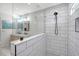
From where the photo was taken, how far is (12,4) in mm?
1272

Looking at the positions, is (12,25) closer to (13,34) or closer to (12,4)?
(13,34)

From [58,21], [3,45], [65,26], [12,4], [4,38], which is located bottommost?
[3,45]

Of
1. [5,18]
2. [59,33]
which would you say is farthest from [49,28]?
[5,18]

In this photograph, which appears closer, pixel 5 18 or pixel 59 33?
pixel 5 18

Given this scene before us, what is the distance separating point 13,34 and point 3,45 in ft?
0.80

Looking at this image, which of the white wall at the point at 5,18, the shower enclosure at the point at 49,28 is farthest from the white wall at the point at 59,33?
the white wall at the point at 5,18

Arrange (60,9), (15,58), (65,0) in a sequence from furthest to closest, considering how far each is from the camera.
A: (60,9)
(65,0)
(15,58)

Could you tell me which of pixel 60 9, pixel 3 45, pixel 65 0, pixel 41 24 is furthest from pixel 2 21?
pixel 60 9

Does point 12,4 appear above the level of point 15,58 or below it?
above

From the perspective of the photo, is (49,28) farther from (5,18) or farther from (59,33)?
(5,18)

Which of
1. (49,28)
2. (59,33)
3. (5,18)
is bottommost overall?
(59,33)

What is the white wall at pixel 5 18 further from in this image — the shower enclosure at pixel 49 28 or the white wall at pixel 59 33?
the white wall at pixel 59 33

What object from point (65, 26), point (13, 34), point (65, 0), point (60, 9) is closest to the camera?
point (65, 0)

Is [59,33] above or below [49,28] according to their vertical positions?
below
